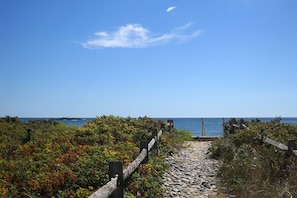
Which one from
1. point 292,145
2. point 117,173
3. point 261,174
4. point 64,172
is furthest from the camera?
point 292,145

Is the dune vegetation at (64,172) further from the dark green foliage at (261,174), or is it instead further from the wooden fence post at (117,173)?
the dark green foliage at (261,174)

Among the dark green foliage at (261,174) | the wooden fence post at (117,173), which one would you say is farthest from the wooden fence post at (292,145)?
the wooden fence post at (117,173)

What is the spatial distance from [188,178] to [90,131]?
6365mm

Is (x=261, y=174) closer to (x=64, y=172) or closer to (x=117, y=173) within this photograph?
(x=117, y=173)

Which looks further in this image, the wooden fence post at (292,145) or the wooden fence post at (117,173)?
the wooden fence post at (292,145)

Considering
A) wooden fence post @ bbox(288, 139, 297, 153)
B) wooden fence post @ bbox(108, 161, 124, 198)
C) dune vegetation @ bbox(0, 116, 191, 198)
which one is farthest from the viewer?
wooden fence post @ bbox(288, 139, 297, 153)

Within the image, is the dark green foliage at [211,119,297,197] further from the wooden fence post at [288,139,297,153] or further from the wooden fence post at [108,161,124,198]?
the wooden fence post at [108,161,124,198]

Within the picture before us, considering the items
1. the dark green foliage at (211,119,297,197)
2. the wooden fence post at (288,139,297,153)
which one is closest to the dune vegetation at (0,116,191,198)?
the dark green foliage at (211,119,297,197)

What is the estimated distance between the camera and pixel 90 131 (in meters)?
14.3

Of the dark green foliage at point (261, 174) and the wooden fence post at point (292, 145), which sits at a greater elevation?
the wooden fence post at point (292, 145)

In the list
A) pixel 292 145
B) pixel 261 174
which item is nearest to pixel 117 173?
→ pixel 261 174

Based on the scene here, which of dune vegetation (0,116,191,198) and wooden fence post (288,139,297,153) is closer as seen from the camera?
dune vegetation (0,116,191,198)

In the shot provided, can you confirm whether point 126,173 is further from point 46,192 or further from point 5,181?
point 5,181

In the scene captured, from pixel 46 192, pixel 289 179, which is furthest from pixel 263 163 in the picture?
pixel 46 192
